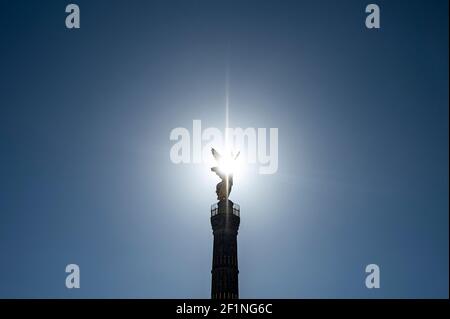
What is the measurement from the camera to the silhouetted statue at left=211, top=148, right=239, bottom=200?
39750mm

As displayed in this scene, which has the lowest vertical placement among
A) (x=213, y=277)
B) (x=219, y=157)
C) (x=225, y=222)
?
(x=213, y=277)

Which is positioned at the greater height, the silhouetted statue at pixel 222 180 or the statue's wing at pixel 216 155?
the statue's wing at pixel 216 155

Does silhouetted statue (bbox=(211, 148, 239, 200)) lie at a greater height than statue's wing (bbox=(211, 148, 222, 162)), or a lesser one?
lesser

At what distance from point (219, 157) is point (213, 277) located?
9.36 meters

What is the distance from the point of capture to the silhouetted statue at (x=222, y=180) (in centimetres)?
3975

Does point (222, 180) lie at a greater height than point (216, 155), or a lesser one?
lesser

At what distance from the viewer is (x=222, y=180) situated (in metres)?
40.0
